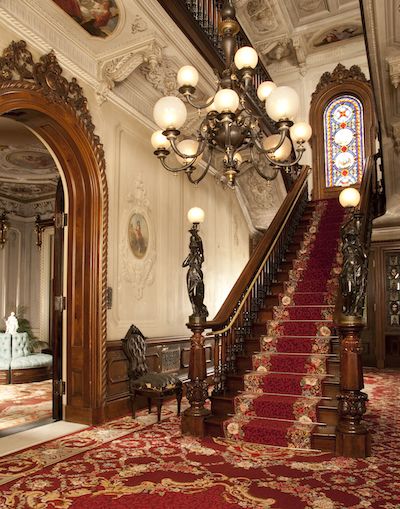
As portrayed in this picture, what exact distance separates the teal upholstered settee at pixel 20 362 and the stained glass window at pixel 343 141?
23.3ft

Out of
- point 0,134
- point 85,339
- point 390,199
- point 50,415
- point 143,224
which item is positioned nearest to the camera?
point 85,339

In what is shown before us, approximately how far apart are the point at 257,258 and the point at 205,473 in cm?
306

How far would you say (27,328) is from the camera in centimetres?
996

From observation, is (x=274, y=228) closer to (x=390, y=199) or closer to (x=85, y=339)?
(x=85, y=339)

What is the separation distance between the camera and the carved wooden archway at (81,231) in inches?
195

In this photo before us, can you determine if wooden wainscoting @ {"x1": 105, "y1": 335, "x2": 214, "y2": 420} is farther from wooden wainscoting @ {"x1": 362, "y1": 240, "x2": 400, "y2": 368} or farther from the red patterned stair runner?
wooden wainscoting @ {"x1": 362, "y1": 240, "x2": 400, "y2": 368}

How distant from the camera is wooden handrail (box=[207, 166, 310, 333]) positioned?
5.10 m

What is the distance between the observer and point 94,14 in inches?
188

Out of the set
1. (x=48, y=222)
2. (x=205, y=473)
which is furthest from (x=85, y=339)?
(x=48, y=222)

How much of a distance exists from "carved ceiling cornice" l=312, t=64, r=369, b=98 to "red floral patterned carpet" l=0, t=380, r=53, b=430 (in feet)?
27.8

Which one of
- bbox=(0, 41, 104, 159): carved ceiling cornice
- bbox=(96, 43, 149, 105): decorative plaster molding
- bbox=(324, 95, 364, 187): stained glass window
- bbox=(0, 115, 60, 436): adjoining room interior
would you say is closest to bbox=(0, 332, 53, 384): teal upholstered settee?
bbox=(0, 115, 60, 436): adjoining room interior

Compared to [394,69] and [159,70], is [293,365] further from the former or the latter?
[159,70]

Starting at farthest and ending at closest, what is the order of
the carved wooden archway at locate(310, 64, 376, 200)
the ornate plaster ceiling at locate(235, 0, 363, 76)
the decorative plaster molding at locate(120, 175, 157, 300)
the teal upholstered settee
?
the carved wooden archway at locate(310, 64, 376, 200)
the ornate plaster ceiling at locate(235, 0, 363, 76)
the teal upholstered settee
the decorative plaster molding at locate(120, 175, 157, 300)

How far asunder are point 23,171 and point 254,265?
585cm
